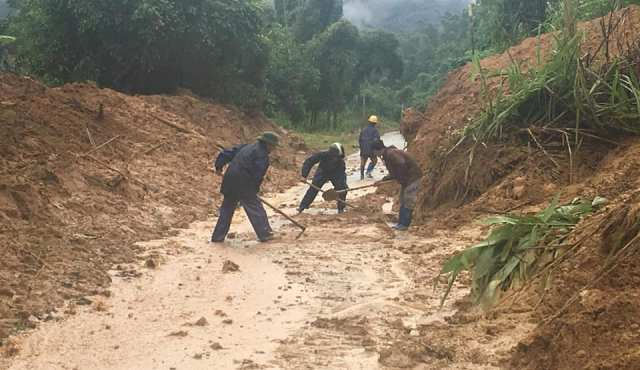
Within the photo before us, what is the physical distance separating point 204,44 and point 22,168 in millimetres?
11604

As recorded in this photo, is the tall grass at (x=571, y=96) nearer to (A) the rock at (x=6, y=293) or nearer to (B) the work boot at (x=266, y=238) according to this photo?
(B) the work boot at (x=266, y=238)

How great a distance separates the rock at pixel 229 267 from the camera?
22.4 feet

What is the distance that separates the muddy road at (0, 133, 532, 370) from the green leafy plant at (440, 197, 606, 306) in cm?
29

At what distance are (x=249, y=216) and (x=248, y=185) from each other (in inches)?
15.5

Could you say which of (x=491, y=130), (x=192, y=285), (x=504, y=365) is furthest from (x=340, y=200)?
(x=504, y=365)

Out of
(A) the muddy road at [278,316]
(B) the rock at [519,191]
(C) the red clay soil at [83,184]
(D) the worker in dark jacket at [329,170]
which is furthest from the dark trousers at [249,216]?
(B) the rock at [519,191]

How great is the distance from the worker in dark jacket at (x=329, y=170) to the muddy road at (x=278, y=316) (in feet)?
8.85

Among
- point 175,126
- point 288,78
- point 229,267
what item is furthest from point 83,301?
point 288,78

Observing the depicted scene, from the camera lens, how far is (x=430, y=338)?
15.4 feet

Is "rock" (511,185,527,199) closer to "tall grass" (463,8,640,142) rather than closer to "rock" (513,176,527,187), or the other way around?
"rock" (513,176,527,187)

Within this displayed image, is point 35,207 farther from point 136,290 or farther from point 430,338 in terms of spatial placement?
point 430,338

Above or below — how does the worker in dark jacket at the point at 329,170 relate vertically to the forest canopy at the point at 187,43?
below

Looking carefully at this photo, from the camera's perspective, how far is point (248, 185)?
8.37 meters

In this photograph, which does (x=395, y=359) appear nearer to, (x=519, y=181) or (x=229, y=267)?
(x=229, y=267)
